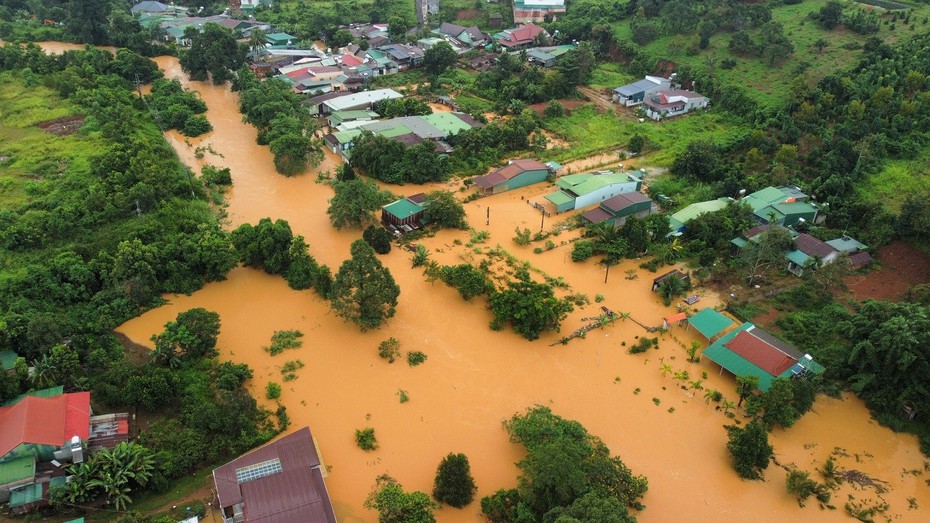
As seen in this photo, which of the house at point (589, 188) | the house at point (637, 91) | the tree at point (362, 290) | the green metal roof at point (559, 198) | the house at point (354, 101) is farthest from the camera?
the house at point (637, 91)

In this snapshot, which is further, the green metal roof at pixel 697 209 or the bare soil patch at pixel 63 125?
the bare soil patch at pixel 63 125

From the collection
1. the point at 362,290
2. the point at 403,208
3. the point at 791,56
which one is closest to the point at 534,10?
the point at 791,56

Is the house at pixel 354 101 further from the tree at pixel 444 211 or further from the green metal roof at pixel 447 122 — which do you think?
the tree at pixel 444 211

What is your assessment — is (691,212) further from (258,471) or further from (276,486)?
(258,471)

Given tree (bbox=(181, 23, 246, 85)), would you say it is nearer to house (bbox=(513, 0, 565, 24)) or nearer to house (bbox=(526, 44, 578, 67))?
house (bbox=(526, 44, 578, 67))

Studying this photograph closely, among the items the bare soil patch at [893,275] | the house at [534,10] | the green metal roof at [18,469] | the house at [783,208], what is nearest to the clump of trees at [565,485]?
the green metal roof at [18,469]

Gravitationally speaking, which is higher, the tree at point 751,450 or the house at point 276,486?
the house at point 276,486
